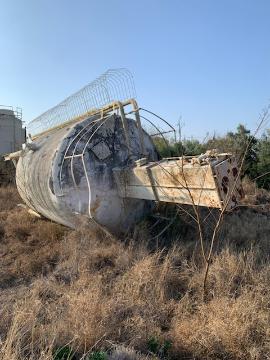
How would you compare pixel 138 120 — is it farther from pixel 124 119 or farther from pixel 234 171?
pixel 234 171

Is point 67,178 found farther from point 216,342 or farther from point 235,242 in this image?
point 216,342

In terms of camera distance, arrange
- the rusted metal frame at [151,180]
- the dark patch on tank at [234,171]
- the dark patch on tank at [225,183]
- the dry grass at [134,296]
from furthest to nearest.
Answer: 1. the rusted metal frame at [151,180]
2. the dark patch on tank at [234,171]
3. the dark patch on tank at [225,183]
4. the dry grass at [134,296]

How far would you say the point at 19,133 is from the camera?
31.3 meters

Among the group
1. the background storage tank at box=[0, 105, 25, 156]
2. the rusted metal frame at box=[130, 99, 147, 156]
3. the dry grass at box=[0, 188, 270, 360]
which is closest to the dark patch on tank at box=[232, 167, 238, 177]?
the dry grass at box=[0, 188, 270, 360]

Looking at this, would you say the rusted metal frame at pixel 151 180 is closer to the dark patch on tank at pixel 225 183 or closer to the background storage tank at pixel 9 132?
the dark patch on tank at pixel 225 183

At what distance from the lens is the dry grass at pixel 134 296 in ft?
13.3

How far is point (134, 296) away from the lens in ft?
16.8

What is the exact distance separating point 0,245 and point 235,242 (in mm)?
4342

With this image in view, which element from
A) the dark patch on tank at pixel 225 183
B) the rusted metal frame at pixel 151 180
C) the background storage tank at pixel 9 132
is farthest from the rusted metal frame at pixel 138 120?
the background storage tank at pixel 9 132

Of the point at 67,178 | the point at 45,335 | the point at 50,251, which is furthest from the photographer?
the point at 50,251

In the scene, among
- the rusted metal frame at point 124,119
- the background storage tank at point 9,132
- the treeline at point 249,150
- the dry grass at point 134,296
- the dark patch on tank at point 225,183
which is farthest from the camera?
the background storage tank at point 9,132

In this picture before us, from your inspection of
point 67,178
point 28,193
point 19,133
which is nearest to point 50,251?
point 67,178

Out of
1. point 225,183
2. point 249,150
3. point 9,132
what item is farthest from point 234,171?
point 9,132

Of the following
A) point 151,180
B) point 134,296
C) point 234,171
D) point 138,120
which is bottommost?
point 134,296
